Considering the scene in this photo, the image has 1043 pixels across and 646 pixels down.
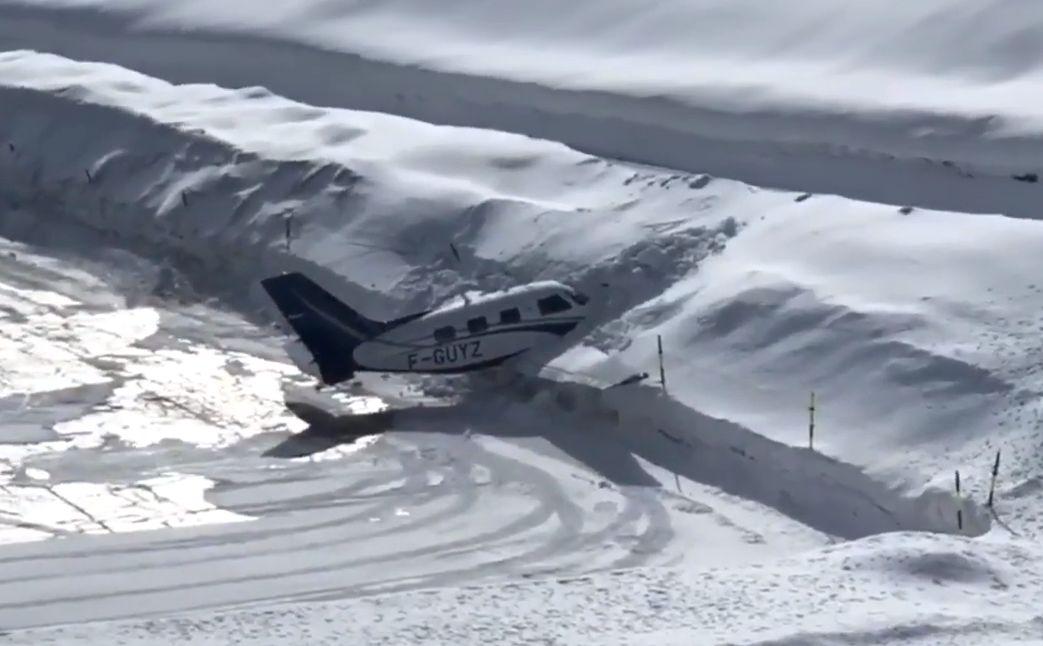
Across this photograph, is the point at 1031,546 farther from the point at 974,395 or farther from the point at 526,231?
the point at 526,231

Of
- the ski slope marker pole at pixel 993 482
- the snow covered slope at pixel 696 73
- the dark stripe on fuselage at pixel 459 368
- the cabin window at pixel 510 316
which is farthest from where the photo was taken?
the snow covered slope at pixel 696 73

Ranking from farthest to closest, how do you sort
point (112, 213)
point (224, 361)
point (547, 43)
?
point (547, 43), point (112, 213), point (224, 361)

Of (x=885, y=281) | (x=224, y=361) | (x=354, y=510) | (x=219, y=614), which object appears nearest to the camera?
(x=219, y=614)

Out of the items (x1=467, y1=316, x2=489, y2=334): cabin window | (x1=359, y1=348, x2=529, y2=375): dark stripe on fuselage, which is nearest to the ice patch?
Answer: (x1=359, y1=348, x2=529, y2=375): dark stripe on fuselage

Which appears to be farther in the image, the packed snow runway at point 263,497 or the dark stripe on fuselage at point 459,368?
the dark stripe on fuselage at point 459,368

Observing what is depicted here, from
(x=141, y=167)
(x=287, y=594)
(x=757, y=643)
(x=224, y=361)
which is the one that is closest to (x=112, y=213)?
(x=141, y=167)

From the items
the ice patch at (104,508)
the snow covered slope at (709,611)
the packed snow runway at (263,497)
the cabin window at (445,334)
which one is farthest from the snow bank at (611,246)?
the ice patch at (104,508)

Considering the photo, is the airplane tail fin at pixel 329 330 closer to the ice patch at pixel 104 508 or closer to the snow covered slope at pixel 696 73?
the ice patch at pixel 104 508
